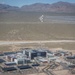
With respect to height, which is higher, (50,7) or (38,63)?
(50,7)

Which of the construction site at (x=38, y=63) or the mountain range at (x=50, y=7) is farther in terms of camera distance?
the mountain range at (x=50, y=7)

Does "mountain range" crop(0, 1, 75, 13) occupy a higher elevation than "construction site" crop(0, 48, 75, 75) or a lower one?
higher

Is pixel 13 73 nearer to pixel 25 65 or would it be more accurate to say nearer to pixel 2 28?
pixel 25 65

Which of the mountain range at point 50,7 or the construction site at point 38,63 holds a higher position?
the mountain range at point 50,7

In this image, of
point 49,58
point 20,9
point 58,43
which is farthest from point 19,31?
point 20,9

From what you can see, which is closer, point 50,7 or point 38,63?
point 38,63

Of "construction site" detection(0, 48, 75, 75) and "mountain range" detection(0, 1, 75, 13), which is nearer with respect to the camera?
"construction site" detection(0, 48, 75, 75)

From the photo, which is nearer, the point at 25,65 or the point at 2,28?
→ the point at 25,65

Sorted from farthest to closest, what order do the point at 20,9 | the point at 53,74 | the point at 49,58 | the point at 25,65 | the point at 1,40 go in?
the point at 20,9, the point at 1,40, the point at 49,58, the point at 25,65, the point at 53,74
